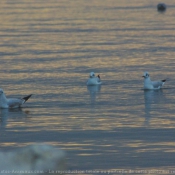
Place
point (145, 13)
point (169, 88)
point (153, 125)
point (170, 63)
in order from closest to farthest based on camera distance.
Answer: point (153, 125), point (169, 88), point (170, 63), point (145, 13)

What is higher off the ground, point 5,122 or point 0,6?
point 0,6

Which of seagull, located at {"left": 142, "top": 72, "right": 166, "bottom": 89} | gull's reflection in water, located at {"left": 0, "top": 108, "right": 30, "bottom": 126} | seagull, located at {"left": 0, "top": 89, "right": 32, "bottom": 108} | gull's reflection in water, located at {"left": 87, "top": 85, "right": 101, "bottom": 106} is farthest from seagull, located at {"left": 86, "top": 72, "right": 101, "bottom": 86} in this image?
gull's reflection in water, located at {"left": 0, "top": 108, "right": 30, "bottom": 126}

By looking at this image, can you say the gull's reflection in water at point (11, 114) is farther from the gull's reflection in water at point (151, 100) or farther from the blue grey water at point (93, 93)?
the gull's reflection in water at point (151, 100)

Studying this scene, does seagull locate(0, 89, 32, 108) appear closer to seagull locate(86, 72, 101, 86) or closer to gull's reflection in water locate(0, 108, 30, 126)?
gull's reflection in water locate(0, 108, 30, 126)

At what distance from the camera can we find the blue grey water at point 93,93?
13312 millimetres

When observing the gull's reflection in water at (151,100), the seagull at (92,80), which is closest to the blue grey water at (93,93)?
the gull's reflection in water at (151,100)

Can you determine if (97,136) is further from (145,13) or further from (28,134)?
(145,13)

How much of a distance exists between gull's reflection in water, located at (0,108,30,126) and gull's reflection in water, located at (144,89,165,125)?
253 centimetres

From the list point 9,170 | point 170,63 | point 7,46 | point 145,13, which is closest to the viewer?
point 9,170

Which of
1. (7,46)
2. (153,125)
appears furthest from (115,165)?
(7,46)

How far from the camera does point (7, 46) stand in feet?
102

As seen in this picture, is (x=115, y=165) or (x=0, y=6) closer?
(x=115, y=165)

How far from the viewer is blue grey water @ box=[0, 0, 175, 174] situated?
1331cm

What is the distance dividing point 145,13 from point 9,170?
44255 millimetres
